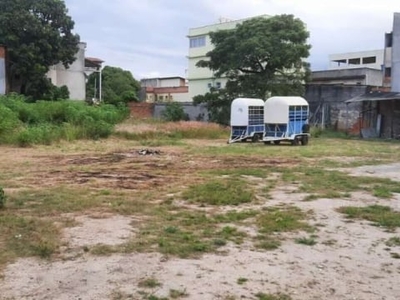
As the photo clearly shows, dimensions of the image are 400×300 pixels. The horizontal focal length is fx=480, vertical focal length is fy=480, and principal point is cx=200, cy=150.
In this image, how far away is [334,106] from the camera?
29703mm

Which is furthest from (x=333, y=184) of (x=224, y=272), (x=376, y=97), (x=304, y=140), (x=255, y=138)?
(x=376, y=97)

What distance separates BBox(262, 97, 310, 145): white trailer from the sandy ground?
14515 mm

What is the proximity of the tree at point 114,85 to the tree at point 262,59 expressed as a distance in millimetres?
14687

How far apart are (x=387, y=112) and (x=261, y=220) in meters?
22.3

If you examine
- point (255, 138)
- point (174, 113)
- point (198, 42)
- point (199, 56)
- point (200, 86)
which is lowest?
point (255, 138)

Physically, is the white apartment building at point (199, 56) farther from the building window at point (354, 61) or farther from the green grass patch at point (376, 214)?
the green grass patch at point (376, 214)

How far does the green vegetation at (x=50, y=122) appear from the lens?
1734cm

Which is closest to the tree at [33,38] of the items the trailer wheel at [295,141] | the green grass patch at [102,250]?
the trailer wheel at [295,141]

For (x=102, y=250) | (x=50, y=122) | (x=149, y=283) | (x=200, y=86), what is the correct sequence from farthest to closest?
(x=200, y=86), (x=50, y=122), (x=102, y=250), (x=149, y=283)

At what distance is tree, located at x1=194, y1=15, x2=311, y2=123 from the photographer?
26.9 meters

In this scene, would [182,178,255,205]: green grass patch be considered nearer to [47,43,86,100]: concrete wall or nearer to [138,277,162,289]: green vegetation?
[138,277,162,289]: green vegetation

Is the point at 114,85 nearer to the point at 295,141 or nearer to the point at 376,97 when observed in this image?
the point at 376,97

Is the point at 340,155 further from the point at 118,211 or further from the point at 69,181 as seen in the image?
the point at 118,211

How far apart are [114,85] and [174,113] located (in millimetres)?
17214
